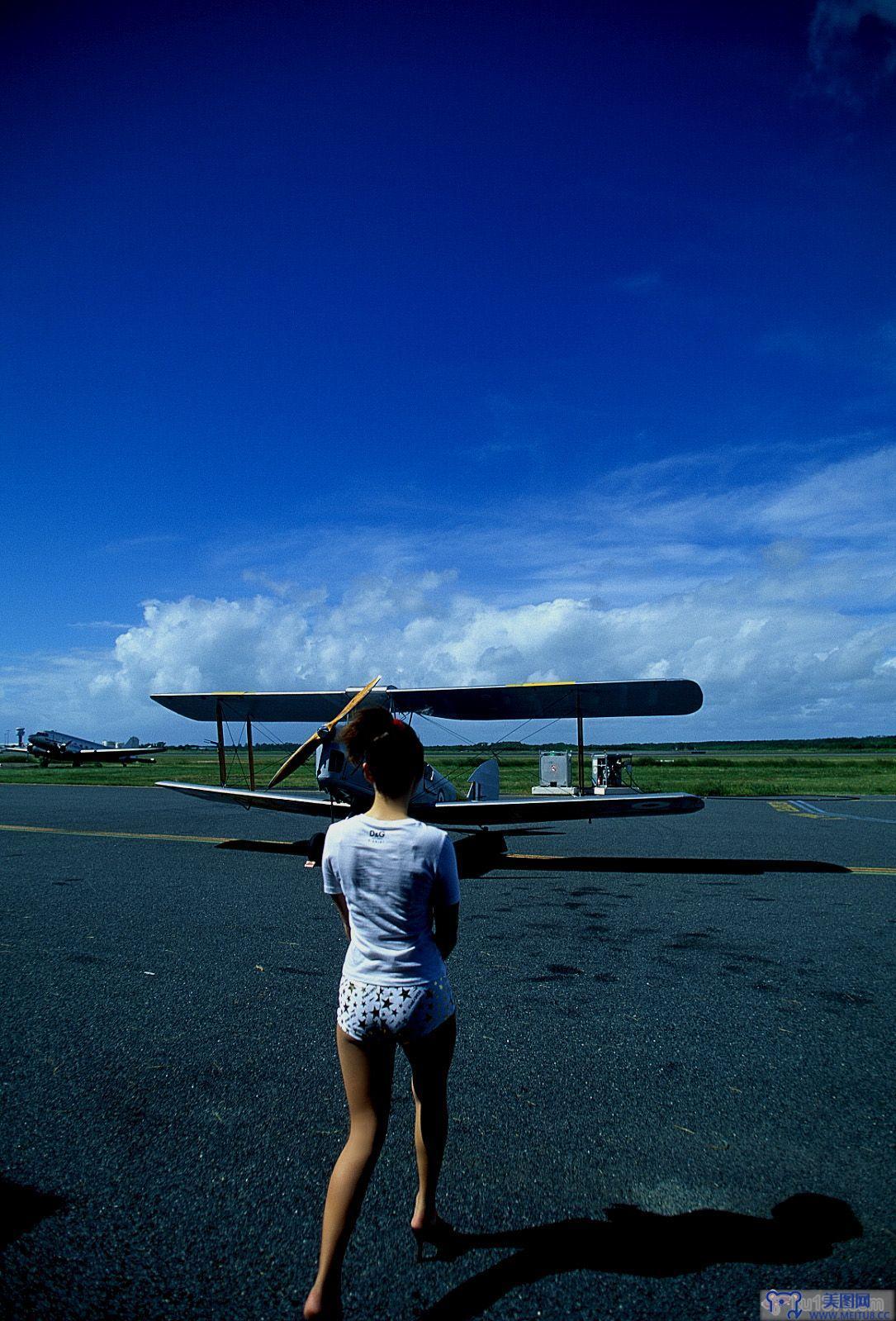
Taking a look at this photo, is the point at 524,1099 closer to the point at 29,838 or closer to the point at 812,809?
the point at 29,838

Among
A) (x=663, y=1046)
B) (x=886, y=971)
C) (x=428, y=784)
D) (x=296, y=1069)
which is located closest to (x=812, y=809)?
(x=428, y=784)

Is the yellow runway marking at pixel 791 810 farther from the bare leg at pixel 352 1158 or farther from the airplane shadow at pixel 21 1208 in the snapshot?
the airplane shadow at pixel 21 1208

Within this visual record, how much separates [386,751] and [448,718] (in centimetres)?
1274

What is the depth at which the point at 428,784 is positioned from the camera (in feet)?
36.8

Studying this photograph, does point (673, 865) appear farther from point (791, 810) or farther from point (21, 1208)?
point (791, 810)

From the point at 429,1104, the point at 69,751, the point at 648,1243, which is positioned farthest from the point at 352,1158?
the point at 69,751

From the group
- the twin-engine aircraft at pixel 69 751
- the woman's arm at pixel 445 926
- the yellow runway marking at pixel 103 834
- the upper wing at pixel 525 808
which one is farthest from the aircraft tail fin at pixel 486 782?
the twin-engine aircraft at pixel 69 751

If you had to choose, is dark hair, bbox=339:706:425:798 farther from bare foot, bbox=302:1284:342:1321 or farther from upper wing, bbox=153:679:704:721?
upper wing, bbox=153:679:704:721

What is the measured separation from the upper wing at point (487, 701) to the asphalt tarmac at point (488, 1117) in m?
6.18

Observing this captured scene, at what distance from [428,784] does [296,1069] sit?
7.64 metres

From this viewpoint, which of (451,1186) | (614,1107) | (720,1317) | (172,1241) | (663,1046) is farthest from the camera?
(663,1046)

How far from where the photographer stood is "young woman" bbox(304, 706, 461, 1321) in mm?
2061

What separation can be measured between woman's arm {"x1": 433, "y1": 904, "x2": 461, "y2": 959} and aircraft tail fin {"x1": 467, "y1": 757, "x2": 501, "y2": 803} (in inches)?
446

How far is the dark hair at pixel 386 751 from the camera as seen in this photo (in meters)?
2.22
